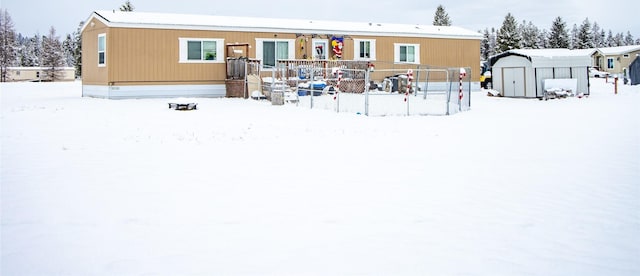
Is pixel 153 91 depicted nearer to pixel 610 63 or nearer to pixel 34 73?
pixel 34 73

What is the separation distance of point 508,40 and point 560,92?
115 feet

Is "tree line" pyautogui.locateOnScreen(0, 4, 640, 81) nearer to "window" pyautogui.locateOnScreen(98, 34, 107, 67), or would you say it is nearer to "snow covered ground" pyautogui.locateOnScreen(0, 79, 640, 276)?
"window" pyautogui.locateOnScreen(98, 34, 107, 67)

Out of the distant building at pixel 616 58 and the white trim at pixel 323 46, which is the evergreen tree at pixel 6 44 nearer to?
the white trim at pixel 323 46

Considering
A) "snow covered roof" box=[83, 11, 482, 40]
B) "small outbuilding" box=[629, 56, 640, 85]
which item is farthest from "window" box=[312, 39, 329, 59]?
"small outbuilding" box=[629, 56, 640, 85]

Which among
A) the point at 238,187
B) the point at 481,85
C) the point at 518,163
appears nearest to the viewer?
the point at 238,187

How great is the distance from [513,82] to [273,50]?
1100cm

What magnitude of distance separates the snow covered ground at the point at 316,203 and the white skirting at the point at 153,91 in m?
11.0

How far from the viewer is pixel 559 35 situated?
2608 inches

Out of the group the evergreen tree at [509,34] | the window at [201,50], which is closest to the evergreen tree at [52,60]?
the window at [201,50]

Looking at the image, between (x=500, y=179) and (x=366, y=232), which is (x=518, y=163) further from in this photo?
(x=366, y=232)

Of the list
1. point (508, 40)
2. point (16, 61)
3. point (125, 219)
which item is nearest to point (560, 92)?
point (125, 219)

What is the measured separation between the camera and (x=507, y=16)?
57344 mm

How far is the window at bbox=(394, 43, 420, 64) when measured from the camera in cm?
2759

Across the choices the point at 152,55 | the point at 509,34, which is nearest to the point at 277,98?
the point at 152,55
